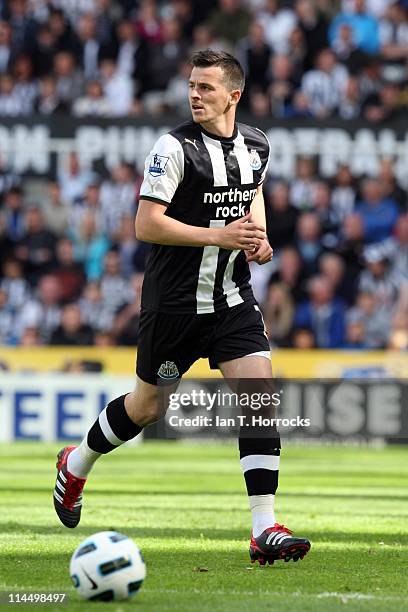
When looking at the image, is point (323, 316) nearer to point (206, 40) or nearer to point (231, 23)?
point (206, 40)

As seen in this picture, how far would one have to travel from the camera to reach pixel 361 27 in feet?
63.8

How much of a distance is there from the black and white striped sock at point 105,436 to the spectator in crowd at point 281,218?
1087 cm

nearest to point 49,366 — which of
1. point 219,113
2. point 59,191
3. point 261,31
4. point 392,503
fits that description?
point 59,191

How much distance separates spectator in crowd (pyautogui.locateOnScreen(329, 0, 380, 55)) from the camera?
19312 millimetres

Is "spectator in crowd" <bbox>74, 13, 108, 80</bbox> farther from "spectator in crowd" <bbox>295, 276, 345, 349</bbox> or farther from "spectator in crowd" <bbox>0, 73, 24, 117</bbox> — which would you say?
"spectator in crowd" <bbox>295, 276, 345, 349</bbox>

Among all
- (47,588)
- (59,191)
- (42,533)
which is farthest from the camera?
(59,191)

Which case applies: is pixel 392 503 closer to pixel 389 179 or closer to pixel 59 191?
pixel 389 179

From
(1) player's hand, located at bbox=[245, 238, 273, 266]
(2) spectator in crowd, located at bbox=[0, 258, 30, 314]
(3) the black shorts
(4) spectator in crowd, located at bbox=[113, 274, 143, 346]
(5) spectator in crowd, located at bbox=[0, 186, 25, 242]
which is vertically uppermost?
(1) player's hand, located at bbox=[245, 238, 273, 266]

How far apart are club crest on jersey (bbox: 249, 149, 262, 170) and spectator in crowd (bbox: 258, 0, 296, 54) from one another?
500 inches

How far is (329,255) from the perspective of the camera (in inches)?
695

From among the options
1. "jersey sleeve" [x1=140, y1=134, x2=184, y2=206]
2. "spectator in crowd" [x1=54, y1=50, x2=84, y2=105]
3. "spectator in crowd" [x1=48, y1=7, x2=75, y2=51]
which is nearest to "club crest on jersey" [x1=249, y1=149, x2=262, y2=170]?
"jersey sleeve" [x1=140, y1=134, x2=184, y2=206]

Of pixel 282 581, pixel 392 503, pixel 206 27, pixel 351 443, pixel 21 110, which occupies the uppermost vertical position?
pixel 206 27

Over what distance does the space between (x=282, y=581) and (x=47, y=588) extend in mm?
1034

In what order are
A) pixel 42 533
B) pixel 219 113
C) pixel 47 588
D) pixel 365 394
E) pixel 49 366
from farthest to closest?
pixel 49 366, pixel 365 394, pixel 42 533, pixel 219 113, pixel 47 588
